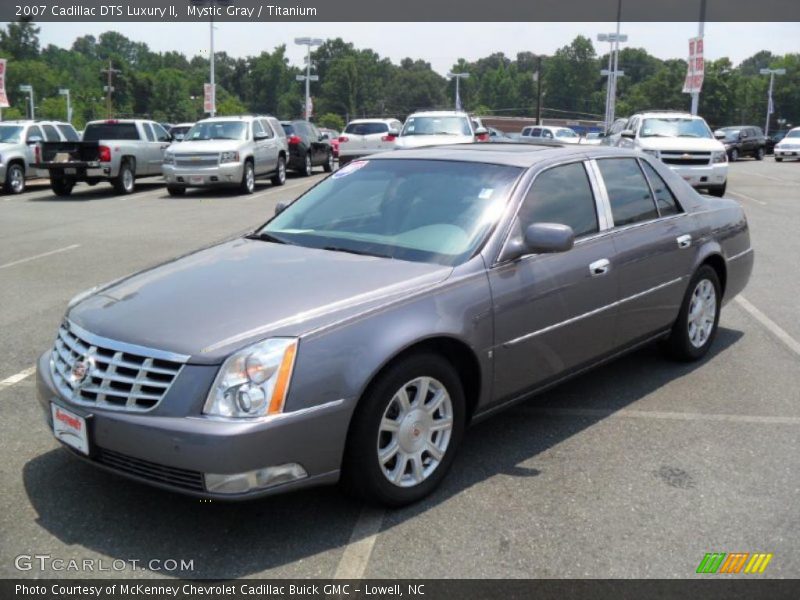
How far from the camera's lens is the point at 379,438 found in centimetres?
364

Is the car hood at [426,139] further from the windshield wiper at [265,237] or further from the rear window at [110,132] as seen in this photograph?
the windshield wiper at [265,237]

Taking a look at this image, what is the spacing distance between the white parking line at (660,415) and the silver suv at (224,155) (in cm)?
1557

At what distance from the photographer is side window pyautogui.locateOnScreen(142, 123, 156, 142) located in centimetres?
2167

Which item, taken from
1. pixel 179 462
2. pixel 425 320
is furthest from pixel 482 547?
pixel 179 462

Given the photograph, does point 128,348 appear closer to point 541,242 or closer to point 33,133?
point 541,242

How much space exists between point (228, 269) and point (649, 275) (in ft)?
8.71

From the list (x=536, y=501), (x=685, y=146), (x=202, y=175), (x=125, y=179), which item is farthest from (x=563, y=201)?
(x=125, y=179)

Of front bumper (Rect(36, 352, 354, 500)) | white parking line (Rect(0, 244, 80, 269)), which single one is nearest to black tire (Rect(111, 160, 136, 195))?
white parking line (Rect(0, 244, 80, 269))

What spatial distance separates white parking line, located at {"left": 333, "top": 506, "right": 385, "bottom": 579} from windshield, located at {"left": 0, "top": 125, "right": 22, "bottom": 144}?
1944cm

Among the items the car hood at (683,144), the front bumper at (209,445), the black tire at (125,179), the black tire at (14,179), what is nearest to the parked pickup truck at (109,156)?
the black tire at (125,179)

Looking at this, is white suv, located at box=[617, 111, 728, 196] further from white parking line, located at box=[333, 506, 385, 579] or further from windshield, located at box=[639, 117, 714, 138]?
white parking line, located at box=[333, 506, 385, 579]

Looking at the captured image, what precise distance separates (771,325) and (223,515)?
5314 mm

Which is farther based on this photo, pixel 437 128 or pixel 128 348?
A: pixel 437 128

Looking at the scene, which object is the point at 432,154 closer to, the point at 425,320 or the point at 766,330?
the point at 425,320
